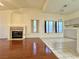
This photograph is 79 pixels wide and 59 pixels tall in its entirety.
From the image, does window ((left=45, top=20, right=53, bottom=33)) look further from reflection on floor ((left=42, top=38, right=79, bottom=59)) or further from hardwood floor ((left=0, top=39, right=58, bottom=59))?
hardwood floor ((left=0, top=39, right=58, bottom=59))

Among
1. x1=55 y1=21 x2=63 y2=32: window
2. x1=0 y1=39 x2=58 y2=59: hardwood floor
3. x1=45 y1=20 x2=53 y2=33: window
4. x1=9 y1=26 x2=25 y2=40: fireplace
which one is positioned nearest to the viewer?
x1=0 y1=39 x2=58 y2=59: hardwood floor

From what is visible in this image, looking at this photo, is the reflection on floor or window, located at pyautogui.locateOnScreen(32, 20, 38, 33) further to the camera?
window, located at pyautogui.locateOnScreen(32, 20, 38, 33)

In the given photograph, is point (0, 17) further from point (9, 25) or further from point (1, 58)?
point (1, 58)

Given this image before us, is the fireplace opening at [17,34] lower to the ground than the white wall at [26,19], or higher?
lower

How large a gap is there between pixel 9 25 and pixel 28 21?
1780mm

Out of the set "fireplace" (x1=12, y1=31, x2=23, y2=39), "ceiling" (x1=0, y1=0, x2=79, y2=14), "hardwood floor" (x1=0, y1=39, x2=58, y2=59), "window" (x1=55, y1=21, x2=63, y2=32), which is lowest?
Result: "hardwood floor" (x1=0, y1=39, x2=58, y2=59)

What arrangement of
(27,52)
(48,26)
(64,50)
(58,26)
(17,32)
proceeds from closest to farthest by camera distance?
(27,52), (64,50), (17,32), (48,26), (58,26)

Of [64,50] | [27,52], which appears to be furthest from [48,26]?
[27,52]

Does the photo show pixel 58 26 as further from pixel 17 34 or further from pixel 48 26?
pixel 17 34

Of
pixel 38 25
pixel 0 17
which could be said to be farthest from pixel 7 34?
pixel 38 25

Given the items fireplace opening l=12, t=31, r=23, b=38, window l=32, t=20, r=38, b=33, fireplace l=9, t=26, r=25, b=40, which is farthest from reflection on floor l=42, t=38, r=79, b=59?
fireplace opening l=12, t=31, r=23, b=38

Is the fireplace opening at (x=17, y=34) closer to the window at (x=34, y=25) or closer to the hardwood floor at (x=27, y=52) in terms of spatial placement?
the window at (x=34, y=25)

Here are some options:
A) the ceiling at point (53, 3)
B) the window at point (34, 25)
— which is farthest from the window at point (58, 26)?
the ceiling at point (53, 3)

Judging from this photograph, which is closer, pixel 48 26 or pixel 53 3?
pixel 53 3
